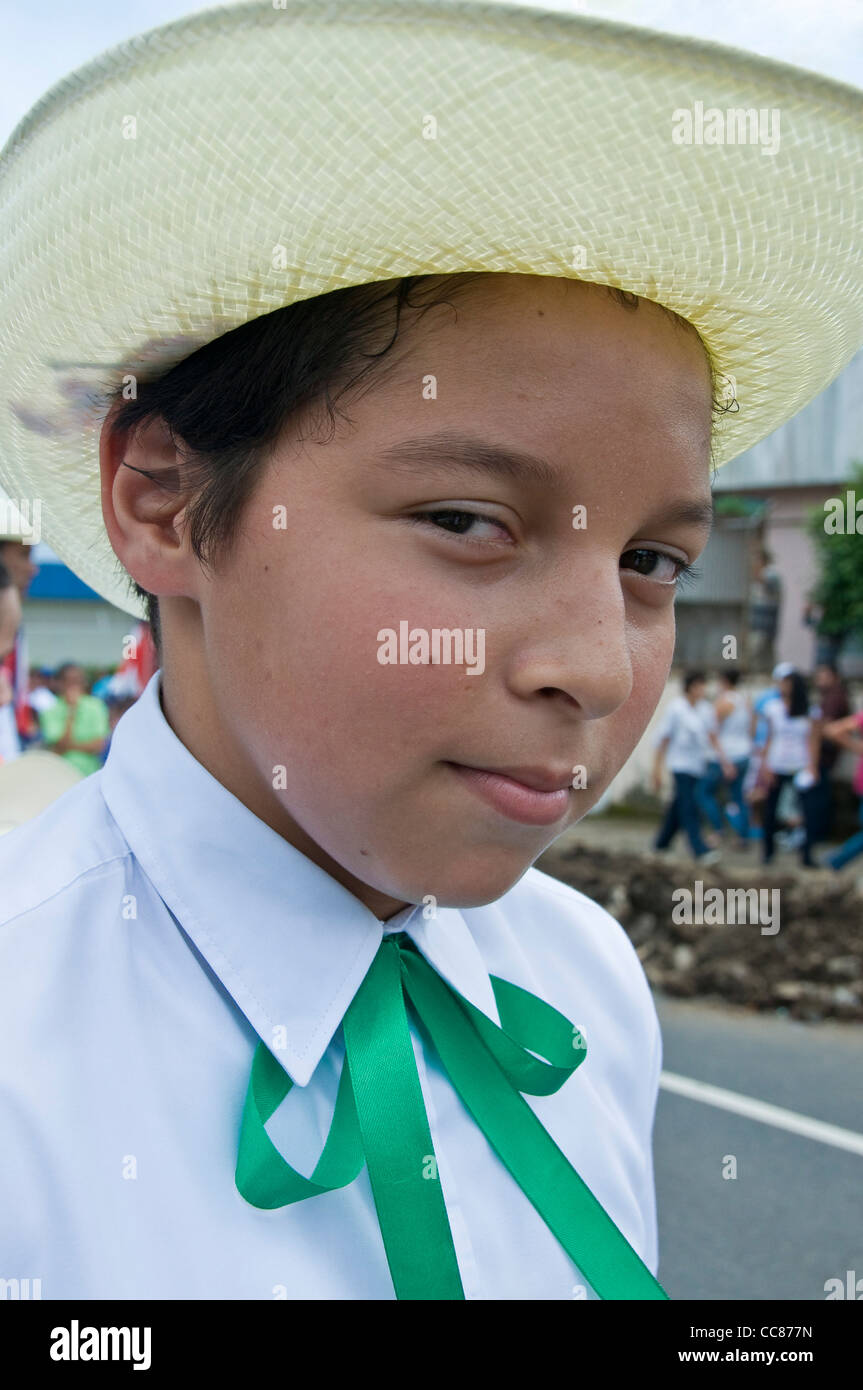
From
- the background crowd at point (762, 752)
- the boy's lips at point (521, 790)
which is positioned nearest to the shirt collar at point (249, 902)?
the boy's lips at point (521, 790)

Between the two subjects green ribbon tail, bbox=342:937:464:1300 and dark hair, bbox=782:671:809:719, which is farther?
dark hair, bbox=782:671:809:719

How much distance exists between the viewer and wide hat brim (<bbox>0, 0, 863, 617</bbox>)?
0.88m

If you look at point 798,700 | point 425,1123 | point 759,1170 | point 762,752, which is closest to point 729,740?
point 762,752

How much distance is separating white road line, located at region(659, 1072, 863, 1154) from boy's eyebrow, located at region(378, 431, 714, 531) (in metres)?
4.23

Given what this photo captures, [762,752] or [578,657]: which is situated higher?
[762,752]

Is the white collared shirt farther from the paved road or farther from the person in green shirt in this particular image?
the person in green shirt

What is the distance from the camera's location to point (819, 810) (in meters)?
10.4

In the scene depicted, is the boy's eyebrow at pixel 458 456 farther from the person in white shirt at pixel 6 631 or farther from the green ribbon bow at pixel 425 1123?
the person in white shirt at pixel 6 631

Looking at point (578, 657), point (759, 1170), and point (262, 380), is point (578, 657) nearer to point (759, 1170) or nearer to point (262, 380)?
point (262, 380)

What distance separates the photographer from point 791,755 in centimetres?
1054

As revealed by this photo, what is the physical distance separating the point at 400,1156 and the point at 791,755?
33.0ft

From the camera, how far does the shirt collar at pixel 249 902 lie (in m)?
1.05

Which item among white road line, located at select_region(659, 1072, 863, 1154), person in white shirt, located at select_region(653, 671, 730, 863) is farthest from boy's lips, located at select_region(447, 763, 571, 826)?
person in white shirt, located at select_region(653, 671, 730, 863)
